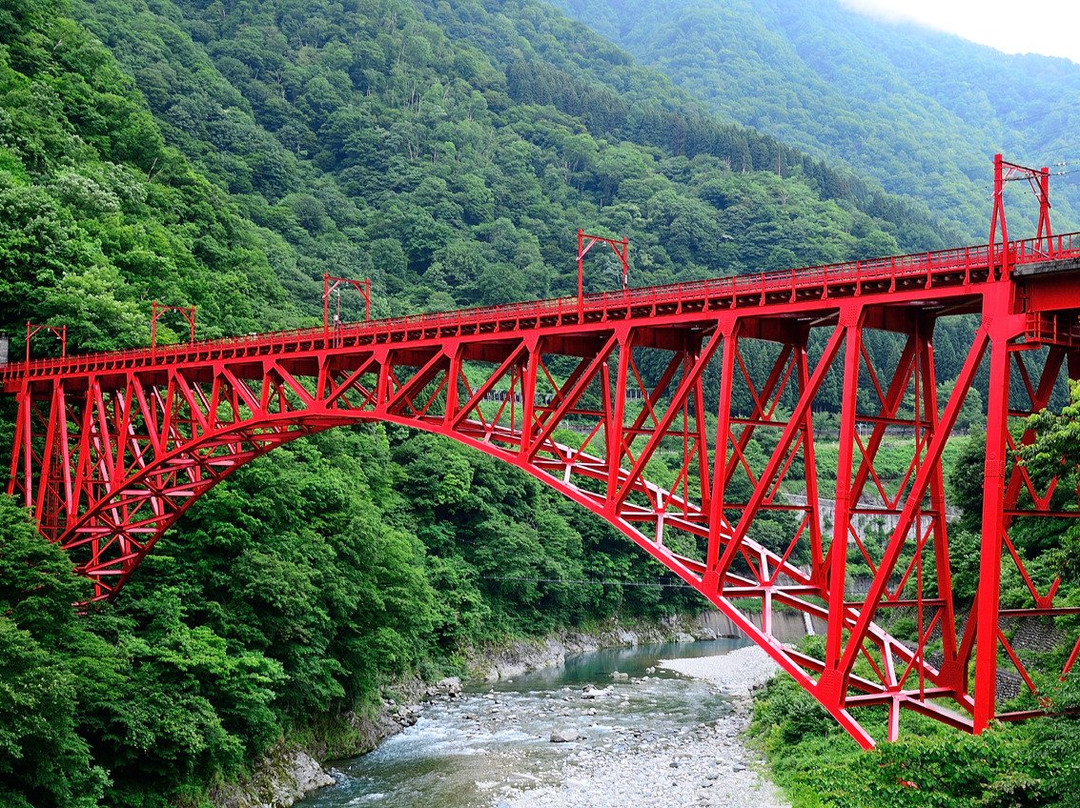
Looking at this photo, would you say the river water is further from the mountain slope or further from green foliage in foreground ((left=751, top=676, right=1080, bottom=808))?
the mountain slope

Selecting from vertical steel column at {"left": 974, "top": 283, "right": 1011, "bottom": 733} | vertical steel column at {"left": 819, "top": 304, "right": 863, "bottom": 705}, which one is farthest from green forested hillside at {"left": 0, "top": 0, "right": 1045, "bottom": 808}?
vertical steel column at {"left": 974, "top": 283, "right": 1011, "bottom": 733}

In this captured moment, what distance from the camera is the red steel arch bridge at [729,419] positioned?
19.1 metres

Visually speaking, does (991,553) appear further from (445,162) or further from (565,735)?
(445,162)

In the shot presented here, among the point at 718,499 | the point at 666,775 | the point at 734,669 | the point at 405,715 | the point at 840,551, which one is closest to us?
the point at 840,551

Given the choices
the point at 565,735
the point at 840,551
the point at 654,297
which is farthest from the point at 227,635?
the point at 840,551

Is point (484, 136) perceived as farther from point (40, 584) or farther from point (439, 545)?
point (40, 584)

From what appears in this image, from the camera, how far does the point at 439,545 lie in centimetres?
6731

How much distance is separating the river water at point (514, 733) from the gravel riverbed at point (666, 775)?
50cm

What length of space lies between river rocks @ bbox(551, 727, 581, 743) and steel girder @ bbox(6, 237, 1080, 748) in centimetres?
1165

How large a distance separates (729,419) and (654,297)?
3913 millimetres

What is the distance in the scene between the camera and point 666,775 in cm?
3738

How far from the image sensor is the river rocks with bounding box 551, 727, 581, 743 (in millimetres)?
43062

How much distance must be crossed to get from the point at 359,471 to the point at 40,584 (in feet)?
83.6

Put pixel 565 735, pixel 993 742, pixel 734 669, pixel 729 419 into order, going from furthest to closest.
A: pixel 734 669, pixel 565 735, pixel 993 742, pixel 729 419
